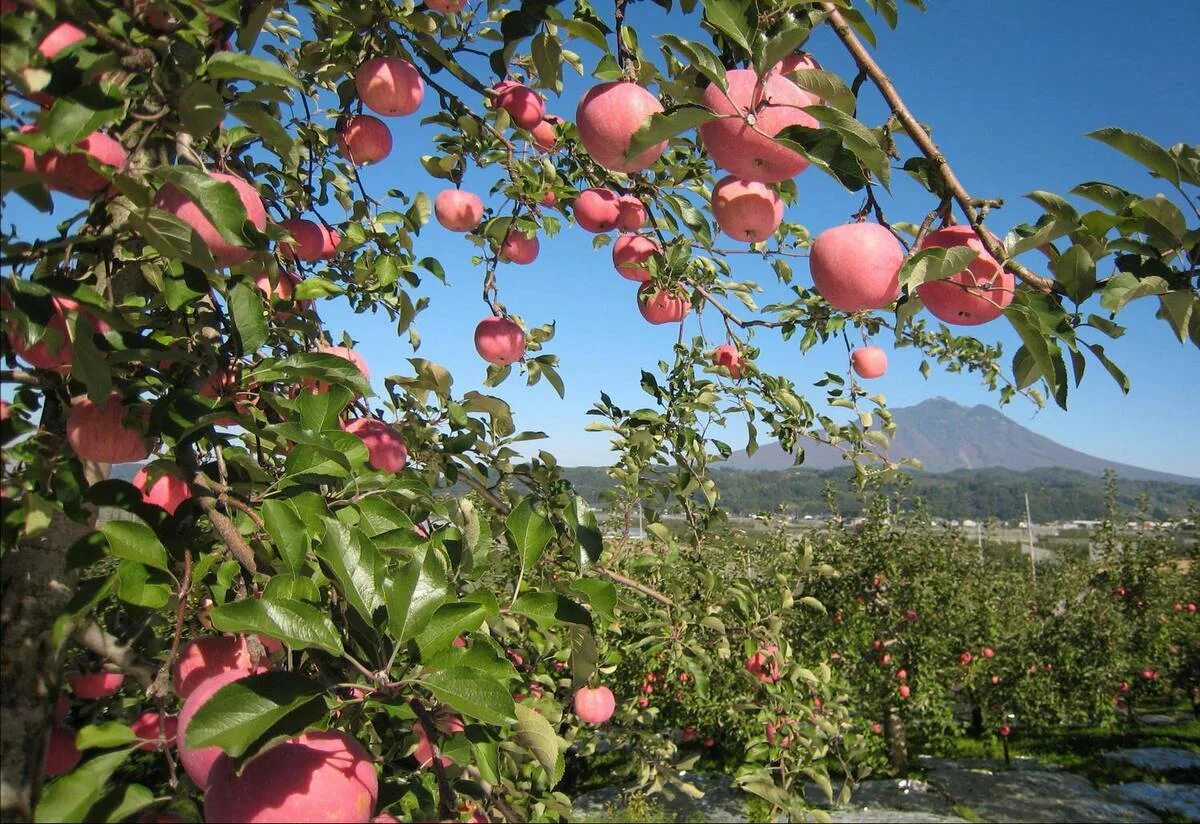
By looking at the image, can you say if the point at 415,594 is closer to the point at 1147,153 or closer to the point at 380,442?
the point at 380,442

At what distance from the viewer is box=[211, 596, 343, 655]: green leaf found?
24.3 inches

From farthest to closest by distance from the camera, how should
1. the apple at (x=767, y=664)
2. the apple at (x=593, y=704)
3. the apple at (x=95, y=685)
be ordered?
the apple at (x=767, y=664) → the apple at (x=593, y=704) → the apple at (x=95, y=685)

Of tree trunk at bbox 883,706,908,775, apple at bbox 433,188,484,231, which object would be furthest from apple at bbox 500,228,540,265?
tree trunk at bbox 883,706,908,775

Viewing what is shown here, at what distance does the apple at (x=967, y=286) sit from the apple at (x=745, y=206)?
22 centimetres

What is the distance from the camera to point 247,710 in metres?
0.59

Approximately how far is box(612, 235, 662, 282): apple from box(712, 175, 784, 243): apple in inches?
25.6

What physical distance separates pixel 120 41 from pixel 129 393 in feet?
1.32

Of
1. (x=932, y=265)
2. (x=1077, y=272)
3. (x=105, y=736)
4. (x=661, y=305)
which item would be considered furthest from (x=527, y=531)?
(x=661, y=305)

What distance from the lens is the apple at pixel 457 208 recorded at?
1.98m

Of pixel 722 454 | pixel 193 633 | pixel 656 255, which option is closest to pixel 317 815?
pixel 193 633

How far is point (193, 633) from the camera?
121 centimetres

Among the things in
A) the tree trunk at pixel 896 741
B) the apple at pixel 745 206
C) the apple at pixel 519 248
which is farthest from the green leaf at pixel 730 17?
the tree trunk at pixel 896 741

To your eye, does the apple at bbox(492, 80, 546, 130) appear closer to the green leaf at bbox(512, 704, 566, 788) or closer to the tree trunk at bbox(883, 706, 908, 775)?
the green leaf at bbox(512, 704, 566, 788)

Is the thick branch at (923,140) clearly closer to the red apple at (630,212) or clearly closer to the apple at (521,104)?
the red apple at (630,212)
